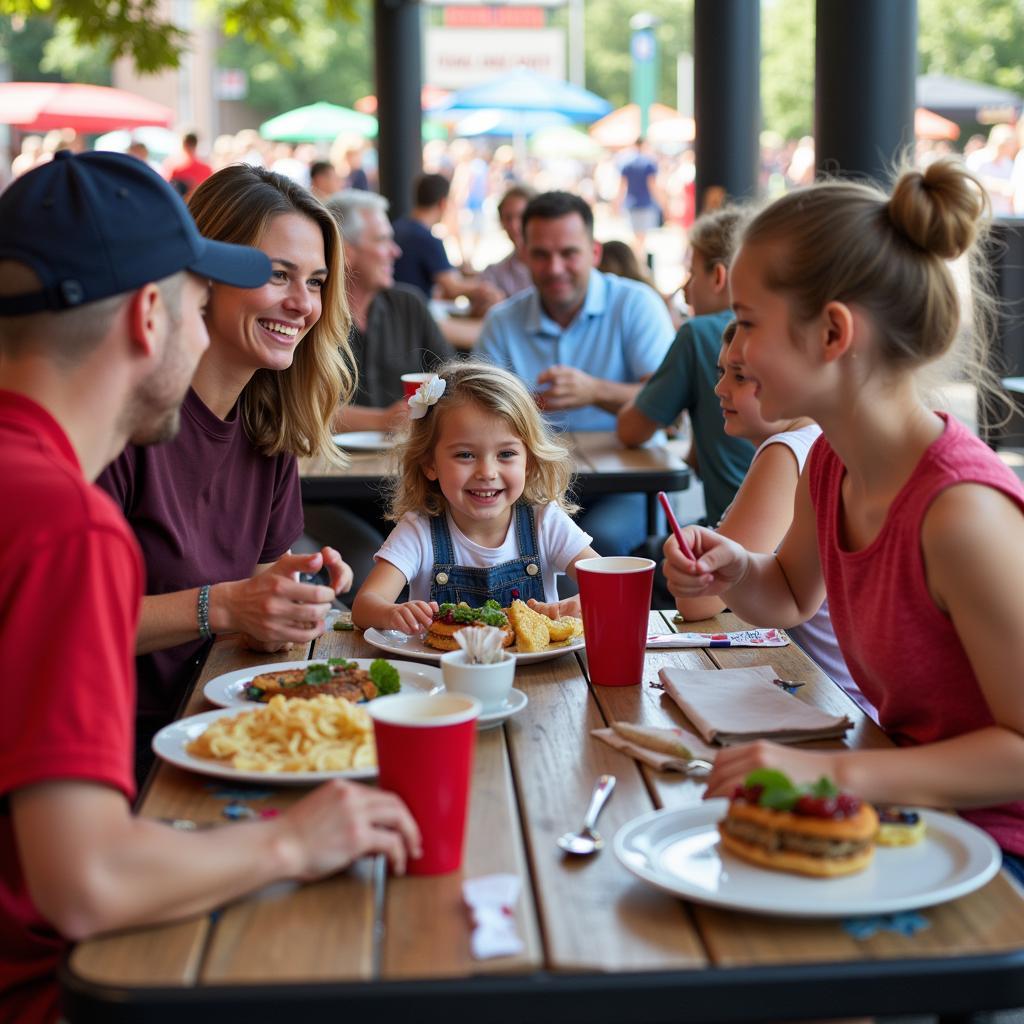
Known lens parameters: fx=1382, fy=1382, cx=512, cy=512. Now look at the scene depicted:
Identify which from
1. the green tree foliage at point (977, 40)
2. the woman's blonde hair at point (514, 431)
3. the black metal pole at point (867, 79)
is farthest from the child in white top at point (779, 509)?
the green tree foliage at point (977, 40)

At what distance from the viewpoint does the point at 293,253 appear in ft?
9.86

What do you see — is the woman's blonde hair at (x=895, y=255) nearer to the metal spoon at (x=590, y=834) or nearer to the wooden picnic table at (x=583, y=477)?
the metal spoon at (x=590, y=834)

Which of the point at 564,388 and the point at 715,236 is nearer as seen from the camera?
the point at 715,236

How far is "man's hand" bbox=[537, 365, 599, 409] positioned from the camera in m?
4.90

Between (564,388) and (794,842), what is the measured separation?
138 inches

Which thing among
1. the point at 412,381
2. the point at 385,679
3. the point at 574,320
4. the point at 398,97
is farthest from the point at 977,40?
the point at 385,679

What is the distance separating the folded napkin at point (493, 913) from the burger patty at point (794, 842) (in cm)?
26

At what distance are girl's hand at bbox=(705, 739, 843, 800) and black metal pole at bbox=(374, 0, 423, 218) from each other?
10.0 metres

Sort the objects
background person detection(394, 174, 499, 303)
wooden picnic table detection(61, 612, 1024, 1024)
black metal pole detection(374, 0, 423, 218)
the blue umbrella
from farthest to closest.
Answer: the blue umbrella, black metal pole detection(374, 0, 423, 218), background person detection(394, 174, 499, 303), wooden picnic table detection(61, 612, 1024, 1024)

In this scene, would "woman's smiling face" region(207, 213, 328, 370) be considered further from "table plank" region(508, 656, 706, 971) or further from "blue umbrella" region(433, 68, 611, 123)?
"blue umbrella" region(433, 68, 611, 123)

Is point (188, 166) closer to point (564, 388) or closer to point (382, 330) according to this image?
point (382, 330)

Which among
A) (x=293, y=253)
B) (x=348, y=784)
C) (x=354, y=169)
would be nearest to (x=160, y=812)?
(x=348, y=784)

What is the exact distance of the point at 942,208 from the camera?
1972 millimetres

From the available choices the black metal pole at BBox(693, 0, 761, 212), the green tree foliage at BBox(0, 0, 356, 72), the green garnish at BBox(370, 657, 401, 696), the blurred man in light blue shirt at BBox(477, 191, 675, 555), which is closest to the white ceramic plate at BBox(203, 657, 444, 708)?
the green garnish at BBox(370, 657, 401, 696)
